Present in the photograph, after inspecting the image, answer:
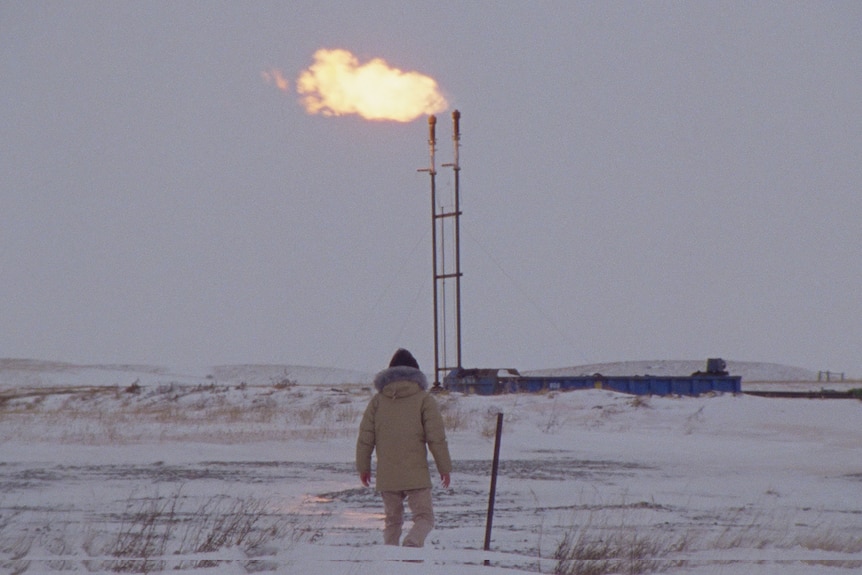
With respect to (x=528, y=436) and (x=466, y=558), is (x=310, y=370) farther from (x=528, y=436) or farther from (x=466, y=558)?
(x=466, y=558)

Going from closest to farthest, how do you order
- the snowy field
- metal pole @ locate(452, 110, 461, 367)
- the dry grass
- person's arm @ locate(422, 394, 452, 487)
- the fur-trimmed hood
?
the dry grass < person's arm @ locate(422, 394, 452, 487) < the fur-trimmed hood < the snowy field < metal pole @ locate(452, 110, 461, 367)

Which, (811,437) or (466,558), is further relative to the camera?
(811,437)

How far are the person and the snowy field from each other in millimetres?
424

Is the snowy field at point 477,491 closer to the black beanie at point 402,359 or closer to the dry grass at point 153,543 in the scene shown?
the dry grass at point 153,543

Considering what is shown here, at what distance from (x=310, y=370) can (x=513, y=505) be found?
378 ft

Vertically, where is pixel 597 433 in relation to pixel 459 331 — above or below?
below

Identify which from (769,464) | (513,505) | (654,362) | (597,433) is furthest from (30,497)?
(654,362)

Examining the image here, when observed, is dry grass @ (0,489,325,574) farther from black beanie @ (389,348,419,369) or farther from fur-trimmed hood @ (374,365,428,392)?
black beanie @ (389,348,419,369)

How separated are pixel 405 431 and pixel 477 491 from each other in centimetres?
685

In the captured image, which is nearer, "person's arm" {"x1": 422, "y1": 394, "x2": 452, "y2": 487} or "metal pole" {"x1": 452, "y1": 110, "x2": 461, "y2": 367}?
"person's arm" {"x1": 422, "y1": 394, "x2": 452, "y2": 487}

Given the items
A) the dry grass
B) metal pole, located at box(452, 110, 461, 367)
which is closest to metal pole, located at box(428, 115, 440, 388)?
metal pole, located at box(452, 110, 461, 367)

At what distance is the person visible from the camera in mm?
8492

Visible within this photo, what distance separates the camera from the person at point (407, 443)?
849 centimetres

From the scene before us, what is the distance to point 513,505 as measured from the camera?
13281 millimetres
